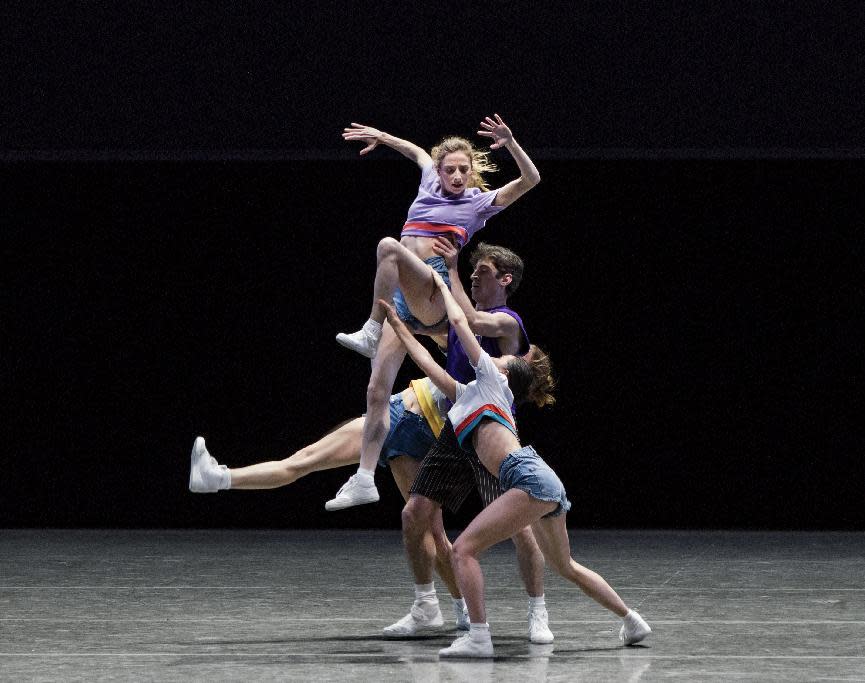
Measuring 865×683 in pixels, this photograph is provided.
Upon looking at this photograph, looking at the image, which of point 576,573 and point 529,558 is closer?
point 576,573

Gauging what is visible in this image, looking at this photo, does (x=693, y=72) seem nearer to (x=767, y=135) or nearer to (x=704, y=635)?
(x=767, y=135)

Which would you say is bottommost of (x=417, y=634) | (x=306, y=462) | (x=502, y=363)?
(x=417, y=634)

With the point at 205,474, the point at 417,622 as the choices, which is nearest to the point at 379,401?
the point at 205,474

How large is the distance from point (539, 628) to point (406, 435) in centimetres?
83

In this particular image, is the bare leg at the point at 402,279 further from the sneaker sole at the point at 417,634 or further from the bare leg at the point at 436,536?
the sneaker sole at the point at 417,634

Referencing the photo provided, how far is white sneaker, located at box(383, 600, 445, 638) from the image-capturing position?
4.15 m

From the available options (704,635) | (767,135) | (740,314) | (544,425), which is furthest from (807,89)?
(704,635)

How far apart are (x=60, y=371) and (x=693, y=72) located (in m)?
4.18

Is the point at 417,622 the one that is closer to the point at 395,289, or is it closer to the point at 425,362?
the point at 425,362

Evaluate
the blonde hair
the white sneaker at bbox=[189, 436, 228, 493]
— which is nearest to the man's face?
the blonde hair

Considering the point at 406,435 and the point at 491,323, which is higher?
the point at 491,323

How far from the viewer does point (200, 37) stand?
712 centimetres

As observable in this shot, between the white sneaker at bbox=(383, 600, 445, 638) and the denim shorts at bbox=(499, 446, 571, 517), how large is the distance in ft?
2.07

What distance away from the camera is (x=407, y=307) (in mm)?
4324
